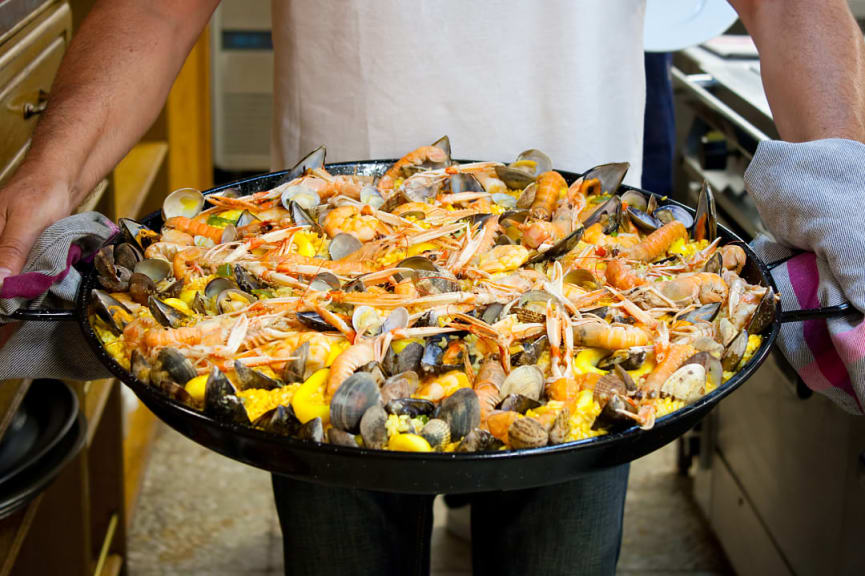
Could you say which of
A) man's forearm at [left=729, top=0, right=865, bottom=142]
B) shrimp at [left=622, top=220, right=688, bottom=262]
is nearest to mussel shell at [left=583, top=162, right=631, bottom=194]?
shrimp at [left=622, top=220, right=688, bottom=262]

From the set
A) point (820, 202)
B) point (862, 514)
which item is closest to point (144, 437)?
point (862, 514)

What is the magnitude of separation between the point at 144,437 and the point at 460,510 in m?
0.88

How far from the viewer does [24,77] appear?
4.66ft

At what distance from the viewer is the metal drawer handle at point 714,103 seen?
1820mm

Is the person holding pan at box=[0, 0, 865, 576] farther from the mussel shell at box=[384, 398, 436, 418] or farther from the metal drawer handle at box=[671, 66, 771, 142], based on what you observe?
the mussel shell at box=[384, 398, 436, 418]

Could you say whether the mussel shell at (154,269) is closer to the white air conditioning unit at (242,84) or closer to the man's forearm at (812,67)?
the man's forearm at (812,67)

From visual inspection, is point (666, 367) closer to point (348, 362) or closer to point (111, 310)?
point (348, 362)

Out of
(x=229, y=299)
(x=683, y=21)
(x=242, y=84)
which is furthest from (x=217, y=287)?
(x=242, y=84)

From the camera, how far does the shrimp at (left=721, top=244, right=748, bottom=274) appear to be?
1053mm

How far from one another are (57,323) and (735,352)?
744 mm

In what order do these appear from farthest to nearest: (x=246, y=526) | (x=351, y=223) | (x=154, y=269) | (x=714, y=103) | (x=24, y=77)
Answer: (x=246, y=526) < (x=714, y=103) < (x=24, y=77) < (x=351, y=223) < (x=154, y=269)

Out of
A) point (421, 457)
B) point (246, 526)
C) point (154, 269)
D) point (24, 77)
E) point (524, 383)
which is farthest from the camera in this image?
point (246, 526)

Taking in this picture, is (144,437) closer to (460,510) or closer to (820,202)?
(460,510)

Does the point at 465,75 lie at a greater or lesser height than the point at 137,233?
greater
